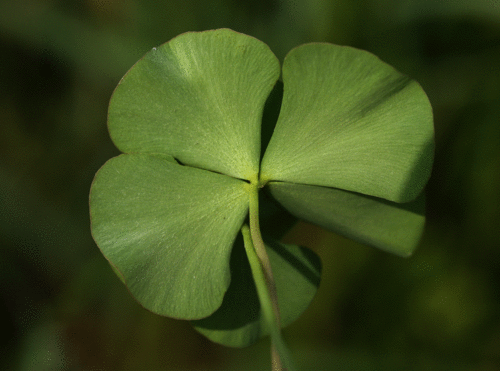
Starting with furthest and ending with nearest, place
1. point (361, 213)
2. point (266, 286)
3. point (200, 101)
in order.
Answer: point (361, 213) → point (200, 101) → point (266, 286)

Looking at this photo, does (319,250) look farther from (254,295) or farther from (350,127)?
(350,127)

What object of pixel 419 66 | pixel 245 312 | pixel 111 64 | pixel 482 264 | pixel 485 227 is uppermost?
pixel 111 64

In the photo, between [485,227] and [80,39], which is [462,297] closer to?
[485,227]

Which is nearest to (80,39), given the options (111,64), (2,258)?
(111,64)

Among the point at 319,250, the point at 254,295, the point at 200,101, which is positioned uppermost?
the point at 200,101

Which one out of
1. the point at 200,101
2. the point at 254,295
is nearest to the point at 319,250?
the point at 254,295

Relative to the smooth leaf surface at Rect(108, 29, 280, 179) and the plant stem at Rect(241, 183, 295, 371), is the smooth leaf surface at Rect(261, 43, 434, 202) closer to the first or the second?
the smooth leaf surface at Rect(108, 29, 280, 179)

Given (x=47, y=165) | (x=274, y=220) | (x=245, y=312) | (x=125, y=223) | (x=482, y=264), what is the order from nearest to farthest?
(x=125, y=223) → (x=245, y=312) → (x=274, y=220) → (x=482, y=264) → (x=47, y=165)

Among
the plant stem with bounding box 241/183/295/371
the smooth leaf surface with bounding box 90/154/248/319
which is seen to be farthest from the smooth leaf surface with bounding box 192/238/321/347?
the plant stem with bounding box 241/183/295/371
